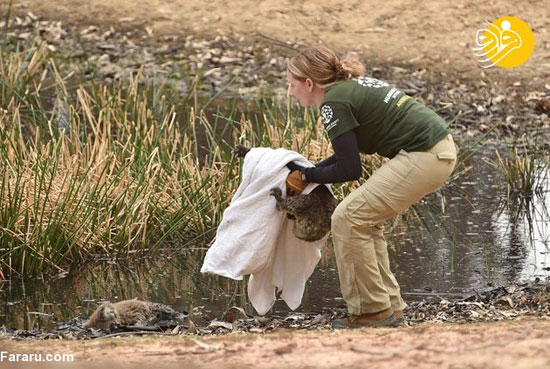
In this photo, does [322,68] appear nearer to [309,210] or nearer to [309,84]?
[309,84]

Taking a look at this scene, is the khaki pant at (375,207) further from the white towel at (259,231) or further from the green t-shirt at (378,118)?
the white towel at (259,231)

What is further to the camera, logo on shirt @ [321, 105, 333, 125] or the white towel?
the white towel

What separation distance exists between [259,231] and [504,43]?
30.9ft

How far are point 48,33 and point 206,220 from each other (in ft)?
25.3

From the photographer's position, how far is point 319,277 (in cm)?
743

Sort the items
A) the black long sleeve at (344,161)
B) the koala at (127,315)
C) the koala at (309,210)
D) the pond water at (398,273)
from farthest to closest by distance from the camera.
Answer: the pond water at (398,273)
the koala at (127,315)
the koala at (309,210)
the black long sleeve at (344,161)

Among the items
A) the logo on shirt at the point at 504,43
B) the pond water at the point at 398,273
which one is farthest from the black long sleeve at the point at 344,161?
the logo on shirt at the point at 504,43

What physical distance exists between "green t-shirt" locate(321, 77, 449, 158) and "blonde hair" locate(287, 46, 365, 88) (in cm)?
5

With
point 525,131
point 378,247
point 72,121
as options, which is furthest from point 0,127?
point 525,131

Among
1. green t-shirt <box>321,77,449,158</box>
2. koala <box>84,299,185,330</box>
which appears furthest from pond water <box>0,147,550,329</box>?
green t-shirt <box>321,77,449,158</box>

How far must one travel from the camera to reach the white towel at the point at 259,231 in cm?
612

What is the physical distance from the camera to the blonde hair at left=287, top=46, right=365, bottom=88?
5828 mm

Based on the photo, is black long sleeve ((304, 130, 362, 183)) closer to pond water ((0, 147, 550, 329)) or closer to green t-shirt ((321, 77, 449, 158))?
green t-shirt ((321, 77, 449, 158))

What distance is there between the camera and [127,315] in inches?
245
